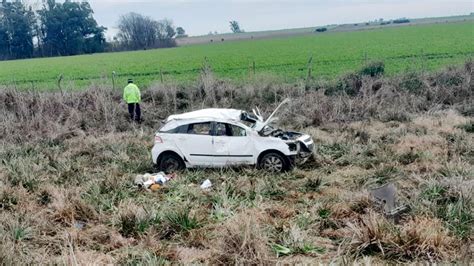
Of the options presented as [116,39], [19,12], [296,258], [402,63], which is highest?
[19,12]

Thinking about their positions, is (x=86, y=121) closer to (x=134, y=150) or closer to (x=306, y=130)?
(x=134, y=150)

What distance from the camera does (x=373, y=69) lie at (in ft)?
70.0

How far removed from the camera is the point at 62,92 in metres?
20.3

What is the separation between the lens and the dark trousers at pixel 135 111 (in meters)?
18.5

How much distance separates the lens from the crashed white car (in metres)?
11.4

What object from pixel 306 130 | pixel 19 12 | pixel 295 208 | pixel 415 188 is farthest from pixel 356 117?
pixel 19 12

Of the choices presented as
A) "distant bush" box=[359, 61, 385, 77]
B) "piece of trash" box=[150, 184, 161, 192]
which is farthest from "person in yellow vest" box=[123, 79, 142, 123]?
"distant bush" box=[359, 61, 385, 77]

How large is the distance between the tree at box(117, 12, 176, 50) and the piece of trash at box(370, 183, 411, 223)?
81367 millimetres

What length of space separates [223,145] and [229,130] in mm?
421

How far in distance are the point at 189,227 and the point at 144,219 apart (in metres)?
0.88

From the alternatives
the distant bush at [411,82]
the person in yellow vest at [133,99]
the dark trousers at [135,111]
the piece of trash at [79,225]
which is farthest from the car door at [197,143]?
the distant bush at [411,82]

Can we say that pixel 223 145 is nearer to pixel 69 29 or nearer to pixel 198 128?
pixel 198 128

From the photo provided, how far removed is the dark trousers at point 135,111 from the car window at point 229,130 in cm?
791

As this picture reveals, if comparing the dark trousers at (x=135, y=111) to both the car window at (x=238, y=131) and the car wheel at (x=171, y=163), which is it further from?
the car window at (x=238, y=131)
